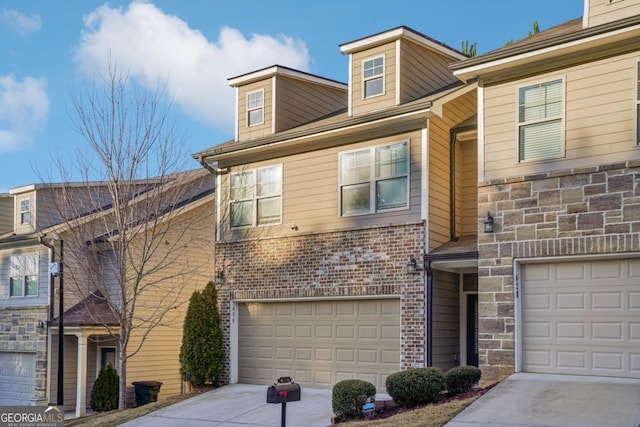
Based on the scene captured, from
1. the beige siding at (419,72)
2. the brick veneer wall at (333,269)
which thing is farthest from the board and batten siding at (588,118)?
the beige siding at (419,72)

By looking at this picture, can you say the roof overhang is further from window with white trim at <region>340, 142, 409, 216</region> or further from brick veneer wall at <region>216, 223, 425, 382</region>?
brick veneer wall at <region>216, 223, 425, 382</region>

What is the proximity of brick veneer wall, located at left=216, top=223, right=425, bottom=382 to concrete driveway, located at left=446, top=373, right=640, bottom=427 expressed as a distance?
117 inches

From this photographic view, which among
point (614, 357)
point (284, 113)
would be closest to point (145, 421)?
point (284, 113)

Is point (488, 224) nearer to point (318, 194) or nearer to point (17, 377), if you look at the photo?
point (318, 194)

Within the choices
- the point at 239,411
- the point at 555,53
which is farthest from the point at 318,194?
the point at 555,53

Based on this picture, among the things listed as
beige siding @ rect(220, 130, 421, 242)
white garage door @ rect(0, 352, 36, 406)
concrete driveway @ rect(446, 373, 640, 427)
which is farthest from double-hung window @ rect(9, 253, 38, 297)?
concrete driveway @ rect(446, 373, 640, 427)

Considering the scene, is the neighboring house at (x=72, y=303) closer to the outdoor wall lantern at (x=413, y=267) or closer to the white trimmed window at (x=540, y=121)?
the outdoor wall lantern at (x=413, y=267)

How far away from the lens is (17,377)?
23109 mm

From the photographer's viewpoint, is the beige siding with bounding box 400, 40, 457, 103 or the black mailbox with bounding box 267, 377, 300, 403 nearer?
the black mailbox with bounding box 267, 377, 300, 403

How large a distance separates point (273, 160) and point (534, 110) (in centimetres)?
657

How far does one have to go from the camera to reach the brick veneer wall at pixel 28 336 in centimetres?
2189

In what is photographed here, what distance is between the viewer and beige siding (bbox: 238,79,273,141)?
18297 millimetres

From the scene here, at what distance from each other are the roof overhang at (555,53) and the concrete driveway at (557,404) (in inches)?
199

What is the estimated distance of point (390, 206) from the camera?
15.5 meters
